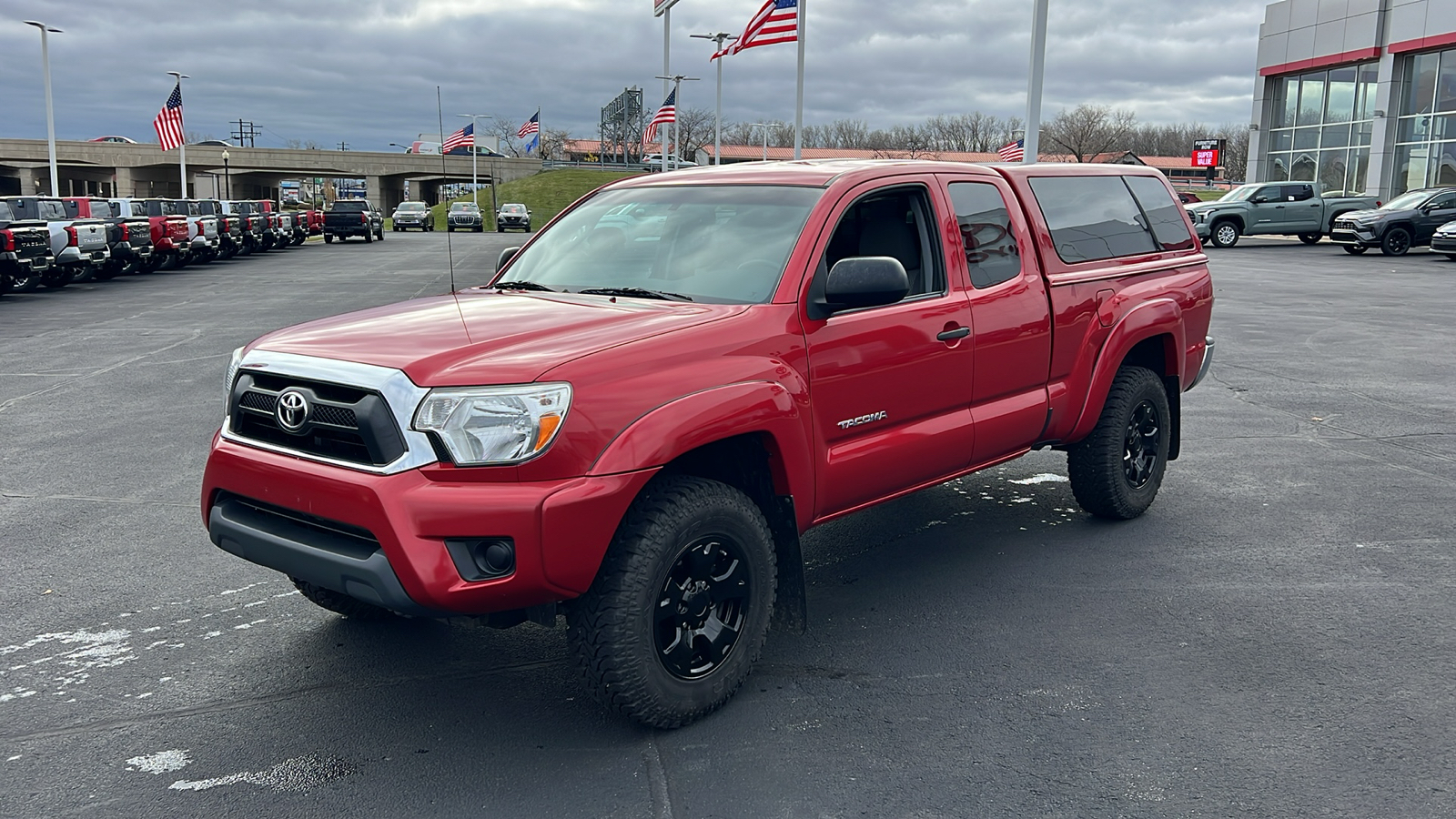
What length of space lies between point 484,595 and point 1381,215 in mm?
33567

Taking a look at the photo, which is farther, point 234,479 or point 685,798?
point 234,479

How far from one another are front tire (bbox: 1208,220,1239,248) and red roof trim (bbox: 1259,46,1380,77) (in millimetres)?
13960

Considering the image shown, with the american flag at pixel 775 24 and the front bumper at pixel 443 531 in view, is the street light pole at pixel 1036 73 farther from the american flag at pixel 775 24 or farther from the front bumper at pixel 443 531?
the front bumper at pixel 443 531

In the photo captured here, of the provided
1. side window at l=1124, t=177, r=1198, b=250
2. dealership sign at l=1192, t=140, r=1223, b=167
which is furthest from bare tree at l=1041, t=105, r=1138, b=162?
side window at l=1124, t=177, r=1198, b=250

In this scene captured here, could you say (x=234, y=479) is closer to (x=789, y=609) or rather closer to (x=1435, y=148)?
(x=789, y=609)

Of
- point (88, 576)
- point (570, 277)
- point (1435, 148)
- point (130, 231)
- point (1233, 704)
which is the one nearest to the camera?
point (1233, 704)

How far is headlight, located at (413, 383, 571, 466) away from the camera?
11.1 feet

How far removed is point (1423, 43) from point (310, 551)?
48185 millimetres

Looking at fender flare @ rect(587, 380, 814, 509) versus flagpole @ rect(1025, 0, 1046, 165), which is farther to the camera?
flagpole @ rect(1025, 0, 1046, 165)

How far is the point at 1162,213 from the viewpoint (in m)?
6.66

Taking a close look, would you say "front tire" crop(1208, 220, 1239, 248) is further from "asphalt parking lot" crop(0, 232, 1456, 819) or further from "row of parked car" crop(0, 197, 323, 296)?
"asphalt parking lot" crop(0, 232, 1456, 819)

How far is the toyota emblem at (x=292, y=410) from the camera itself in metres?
3.60

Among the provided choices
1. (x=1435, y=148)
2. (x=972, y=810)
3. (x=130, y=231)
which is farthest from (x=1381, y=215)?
(x=972, y=810)

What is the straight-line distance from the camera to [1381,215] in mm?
30938
